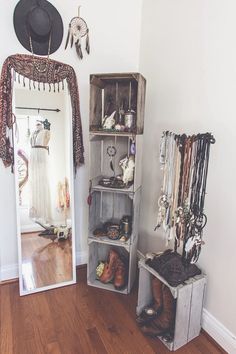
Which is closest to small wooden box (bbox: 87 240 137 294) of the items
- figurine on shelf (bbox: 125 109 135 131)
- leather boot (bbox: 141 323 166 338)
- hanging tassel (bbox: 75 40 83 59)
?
leather boot (bbox: 141 323 166 338)

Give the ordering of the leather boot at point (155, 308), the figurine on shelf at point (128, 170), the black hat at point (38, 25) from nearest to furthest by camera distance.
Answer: the leather boot at point (155, 308)
the black hat at point (38, 25)
the figurine on shelf at point (128, 170)

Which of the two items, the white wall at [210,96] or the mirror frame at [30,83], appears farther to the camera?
the mirror frame at [30,83]

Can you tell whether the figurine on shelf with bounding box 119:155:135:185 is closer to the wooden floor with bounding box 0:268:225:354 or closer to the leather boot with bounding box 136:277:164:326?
the leather boot with bounding box 136:277:164:326

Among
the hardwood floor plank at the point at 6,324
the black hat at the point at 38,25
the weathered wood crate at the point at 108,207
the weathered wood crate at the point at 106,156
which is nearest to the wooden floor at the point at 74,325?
the hardwood floor plank at the point at 6,324

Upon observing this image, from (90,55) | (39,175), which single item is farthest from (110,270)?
(90,55)

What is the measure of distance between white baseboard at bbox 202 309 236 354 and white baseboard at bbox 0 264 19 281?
1.58m

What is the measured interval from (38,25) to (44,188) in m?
1.25

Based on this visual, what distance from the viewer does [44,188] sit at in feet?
6.93

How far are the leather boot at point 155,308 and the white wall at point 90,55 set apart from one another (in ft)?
3.26

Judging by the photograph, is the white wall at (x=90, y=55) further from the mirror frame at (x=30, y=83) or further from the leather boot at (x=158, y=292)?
the leather boot at (x=158, y=292)

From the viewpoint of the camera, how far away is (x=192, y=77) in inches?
69.2

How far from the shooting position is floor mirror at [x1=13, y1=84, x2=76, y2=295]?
199cm

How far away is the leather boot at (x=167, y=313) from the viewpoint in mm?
1656

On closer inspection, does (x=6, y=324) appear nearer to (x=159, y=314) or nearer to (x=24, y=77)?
(x=159, y=314)
